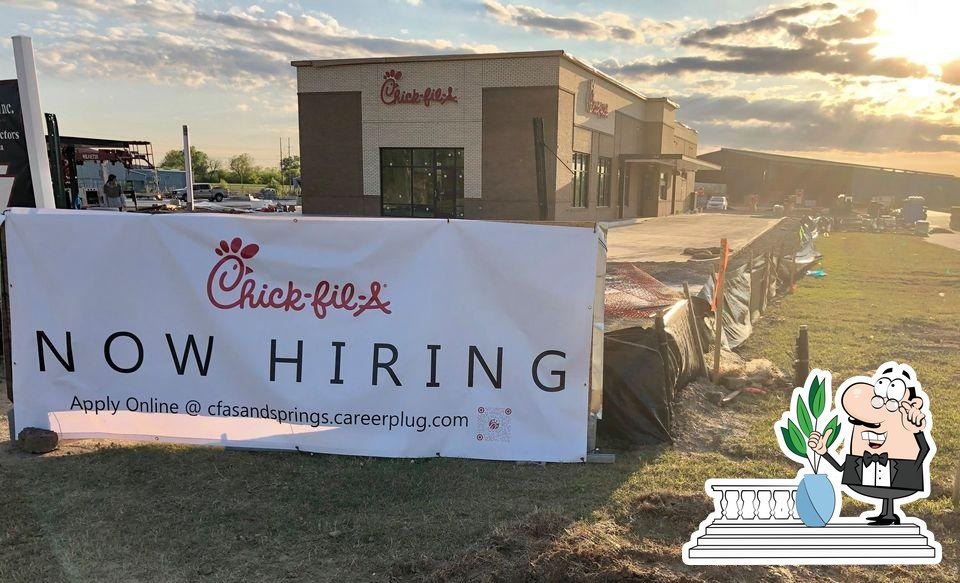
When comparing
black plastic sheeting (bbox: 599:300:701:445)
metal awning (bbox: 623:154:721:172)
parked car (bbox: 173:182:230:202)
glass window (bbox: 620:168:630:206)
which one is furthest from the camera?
parked car (bbox: 173:182:230:202)

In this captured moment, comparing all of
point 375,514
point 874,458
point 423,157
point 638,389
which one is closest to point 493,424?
point 375,514

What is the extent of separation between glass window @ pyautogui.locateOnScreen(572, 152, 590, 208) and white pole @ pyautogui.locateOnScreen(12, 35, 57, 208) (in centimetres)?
3062

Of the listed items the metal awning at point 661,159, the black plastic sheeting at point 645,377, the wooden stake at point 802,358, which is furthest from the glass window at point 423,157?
the wooden stake at point 802,358

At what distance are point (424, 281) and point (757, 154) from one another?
9340cm

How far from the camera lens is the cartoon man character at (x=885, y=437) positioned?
2.92 m

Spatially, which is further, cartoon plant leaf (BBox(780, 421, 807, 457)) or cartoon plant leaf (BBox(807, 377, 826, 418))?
cartoon plant leaf (BBox(780, 421, 807, 457))

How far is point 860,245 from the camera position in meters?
28.9

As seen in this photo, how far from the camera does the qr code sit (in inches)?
185

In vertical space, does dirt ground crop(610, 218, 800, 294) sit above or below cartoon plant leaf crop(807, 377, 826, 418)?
below

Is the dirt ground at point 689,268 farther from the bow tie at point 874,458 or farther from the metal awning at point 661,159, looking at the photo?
the metal awning at point 661,159

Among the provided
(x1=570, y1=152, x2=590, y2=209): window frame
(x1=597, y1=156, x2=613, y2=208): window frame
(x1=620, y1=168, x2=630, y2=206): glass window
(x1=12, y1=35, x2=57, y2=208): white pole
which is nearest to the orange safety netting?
(x1=12, y1=35, x2=57, y2=208): white pole

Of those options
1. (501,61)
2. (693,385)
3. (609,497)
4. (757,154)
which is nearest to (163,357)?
(609,497)

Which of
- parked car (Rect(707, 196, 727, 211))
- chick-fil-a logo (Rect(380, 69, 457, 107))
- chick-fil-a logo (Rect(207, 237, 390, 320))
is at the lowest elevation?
parked car (Rect(707, 196, 727, 211))

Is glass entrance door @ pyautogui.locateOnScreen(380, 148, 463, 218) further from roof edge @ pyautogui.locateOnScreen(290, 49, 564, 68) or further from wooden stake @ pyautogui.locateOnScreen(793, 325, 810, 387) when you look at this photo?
wooden stake @ pyautogui.locateOnScreen(793, 325, 810, 387)
